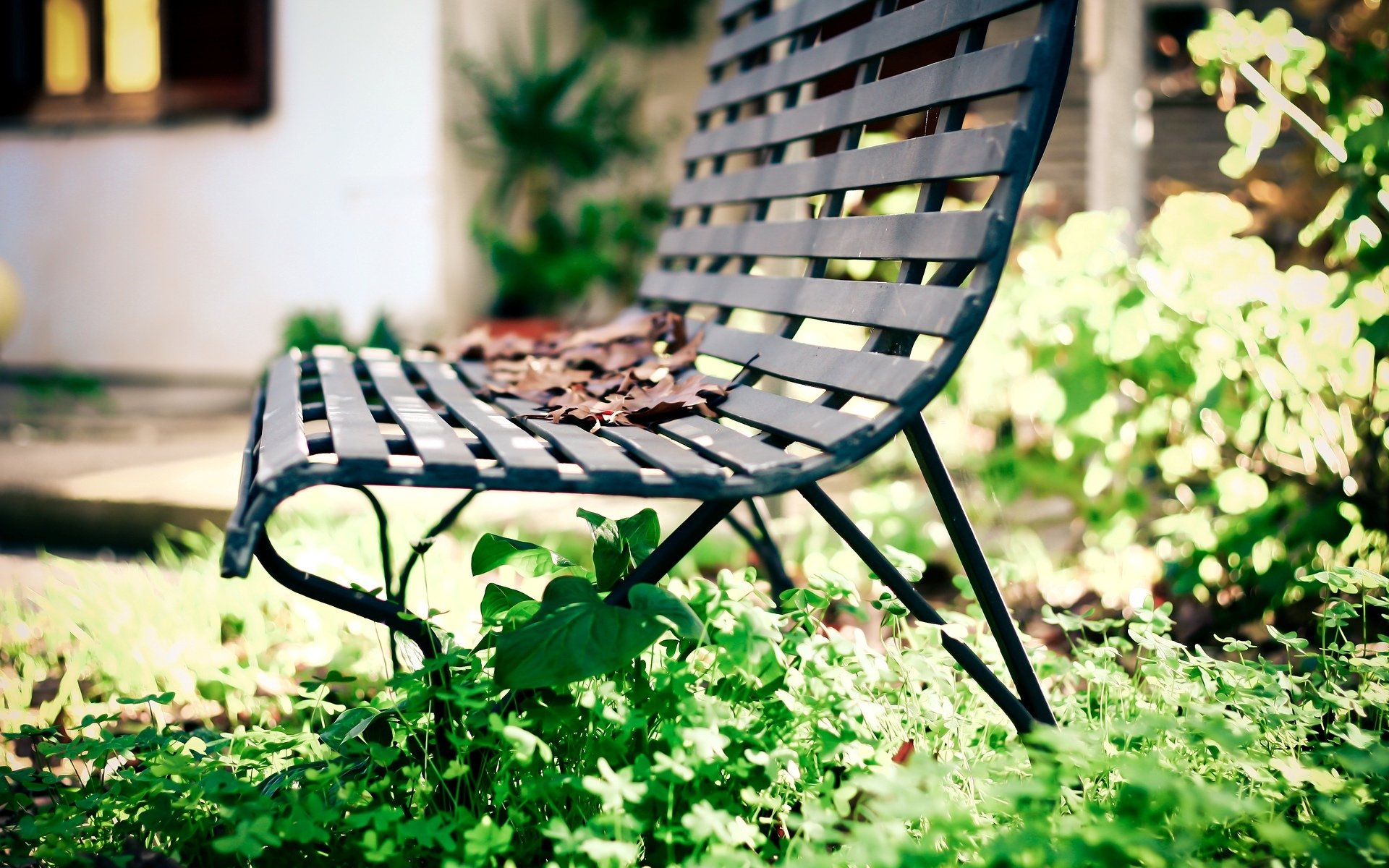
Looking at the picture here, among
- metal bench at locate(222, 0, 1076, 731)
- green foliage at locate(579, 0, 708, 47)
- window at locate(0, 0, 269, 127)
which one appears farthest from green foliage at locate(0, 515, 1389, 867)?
green foliage at locate(579, 0, 708, 47)

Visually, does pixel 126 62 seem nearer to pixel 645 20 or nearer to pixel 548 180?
pixel 548 180

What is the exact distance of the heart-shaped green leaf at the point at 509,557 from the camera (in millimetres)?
1287

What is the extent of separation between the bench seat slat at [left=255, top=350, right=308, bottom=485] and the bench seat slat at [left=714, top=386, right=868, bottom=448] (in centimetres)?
52

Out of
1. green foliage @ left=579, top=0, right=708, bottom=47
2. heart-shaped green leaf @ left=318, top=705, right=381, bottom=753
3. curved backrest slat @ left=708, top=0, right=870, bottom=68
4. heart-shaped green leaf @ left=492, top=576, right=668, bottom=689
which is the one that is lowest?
heart-shaped green leaf @ left=318, top=705, right=381, bottom=753

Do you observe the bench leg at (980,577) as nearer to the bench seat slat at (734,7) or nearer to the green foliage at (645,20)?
the bench seat slat at (734,7)

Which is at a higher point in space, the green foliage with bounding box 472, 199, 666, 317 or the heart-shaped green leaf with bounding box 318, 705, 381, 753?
the green foliage with bounding box 472, 199, 666, 317

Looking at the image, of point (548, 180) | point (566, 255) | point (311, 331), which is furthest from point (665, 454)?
point (548, 180)

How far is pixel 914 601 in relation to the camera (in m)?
1.29

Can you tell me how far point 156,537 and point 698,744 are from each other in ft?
7.43

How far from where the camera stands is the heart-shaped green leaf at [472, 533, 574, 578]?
1.29m

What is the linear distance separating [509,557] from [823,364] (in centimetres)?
46

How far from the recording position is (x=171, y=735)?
1308 mm

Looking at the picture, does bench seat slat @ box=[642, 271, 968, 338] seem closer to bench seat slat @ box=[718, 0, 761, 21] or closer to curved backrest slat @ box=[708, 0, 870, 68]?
curved backrest slat @ box=[708, 0, 870, 68]

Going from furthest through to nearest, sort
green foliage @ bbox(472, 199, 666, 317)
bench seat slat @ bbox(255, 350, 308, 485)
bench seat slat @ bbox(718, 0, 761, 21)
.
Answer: green foliage @ bbox(472, 199, 666, 317), bench seat slat @ bbox(718, 0, 761, 21), bench seat slat @ bbox(255, 350, 308, 485)
